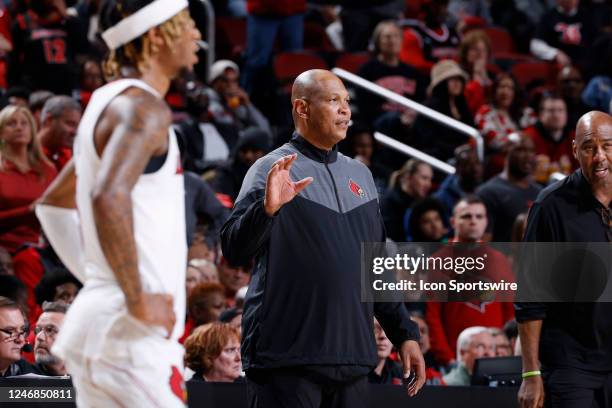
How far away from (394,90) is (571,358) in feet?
24.2

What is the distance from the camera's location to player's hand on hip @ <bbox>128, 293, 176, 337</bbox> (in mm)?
3146

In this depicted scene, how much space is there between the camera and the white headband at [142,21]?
10.9 ft

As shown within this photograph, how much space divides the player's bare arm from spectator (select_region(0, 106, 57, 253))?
4.86m

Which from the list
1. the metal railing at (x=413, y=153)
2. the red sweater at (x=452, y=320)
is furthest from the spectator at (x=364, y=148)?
the red sweater at (x=452, y=320)

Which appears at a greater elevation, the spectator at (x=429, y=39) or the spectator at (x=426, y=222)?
the spectator at (x=429, y=39)

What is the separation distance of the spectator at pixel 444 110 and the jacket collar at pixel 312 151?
6759 millimetres

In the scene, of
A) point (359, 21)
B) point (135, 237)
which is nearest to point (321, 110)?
point (135, 237)

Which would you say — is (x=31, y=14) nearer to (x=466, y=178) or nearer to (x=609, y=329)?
(x=466, y=178)

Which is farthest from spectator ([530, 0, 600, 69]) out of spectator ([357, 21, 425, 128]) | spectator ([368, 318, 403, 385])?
spectator ([368, 318, 403, 385])

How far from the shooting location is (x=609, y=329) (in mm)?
4840

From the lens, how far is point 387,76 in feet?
39.3

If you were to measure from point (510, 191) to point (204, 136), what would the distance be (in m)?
2.77

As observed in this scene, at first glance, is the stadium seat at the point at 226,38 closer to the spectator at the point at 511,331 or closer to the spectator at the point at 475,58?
the spectator at the point at 475,58

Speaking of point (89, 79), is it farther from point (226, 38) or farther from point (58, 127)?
point (226, 38)
